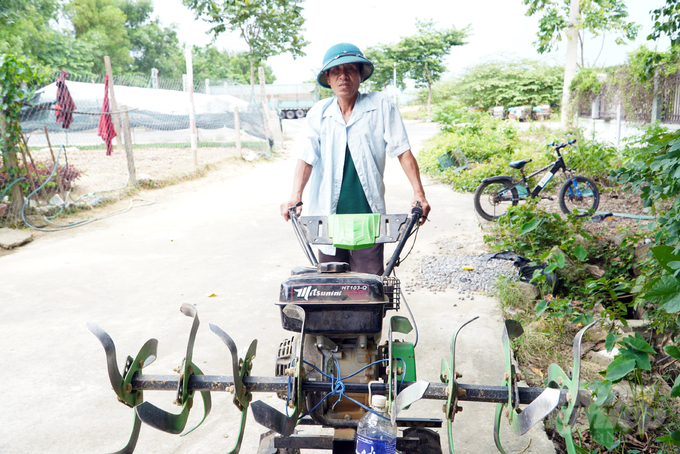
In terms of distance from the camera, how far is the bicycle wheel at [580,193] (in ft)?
24.7

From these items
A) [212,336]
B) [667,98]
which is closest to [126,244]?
[212,336]

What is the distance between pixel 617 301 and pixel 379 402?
7.55 feet

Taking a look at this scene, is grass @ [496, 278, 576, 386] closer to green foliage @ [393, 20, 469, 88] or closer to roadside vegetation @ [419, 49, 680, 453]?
roadside vegetation @ [419, 49, 680, 453]

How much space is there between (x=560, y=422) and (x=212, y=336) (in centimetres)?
284

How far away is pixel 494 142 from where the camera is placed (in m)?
12.2

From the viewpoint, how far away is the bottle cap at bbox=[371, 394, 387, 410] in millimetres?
1654

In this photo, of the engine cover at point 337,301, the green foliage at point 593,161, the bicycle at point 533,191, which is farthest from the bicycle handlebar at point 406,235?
the green foliage at point 593,161

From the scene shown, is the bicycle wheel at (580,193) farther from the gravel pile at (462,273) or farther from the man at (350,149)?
the man at (350,149)

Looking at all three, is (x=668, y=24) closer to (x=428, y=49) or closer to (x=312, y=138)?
(x=312, y=138)

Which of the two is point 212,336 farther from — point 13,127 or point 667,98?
point 667,98

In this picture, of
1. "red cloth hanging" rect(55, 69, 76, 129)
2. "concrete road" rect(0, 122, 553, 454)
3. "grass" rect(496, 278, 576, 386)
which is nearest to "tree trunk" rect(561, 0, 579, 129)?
"concrete road" rect(0, 122, 553, 454)

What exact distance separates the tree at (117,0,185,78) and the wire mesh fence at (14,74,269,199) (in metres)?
Answer: 27.2

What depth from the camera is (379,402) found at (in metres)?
1.66

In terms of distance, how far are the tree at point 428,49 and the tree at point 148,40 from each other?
19653mm
